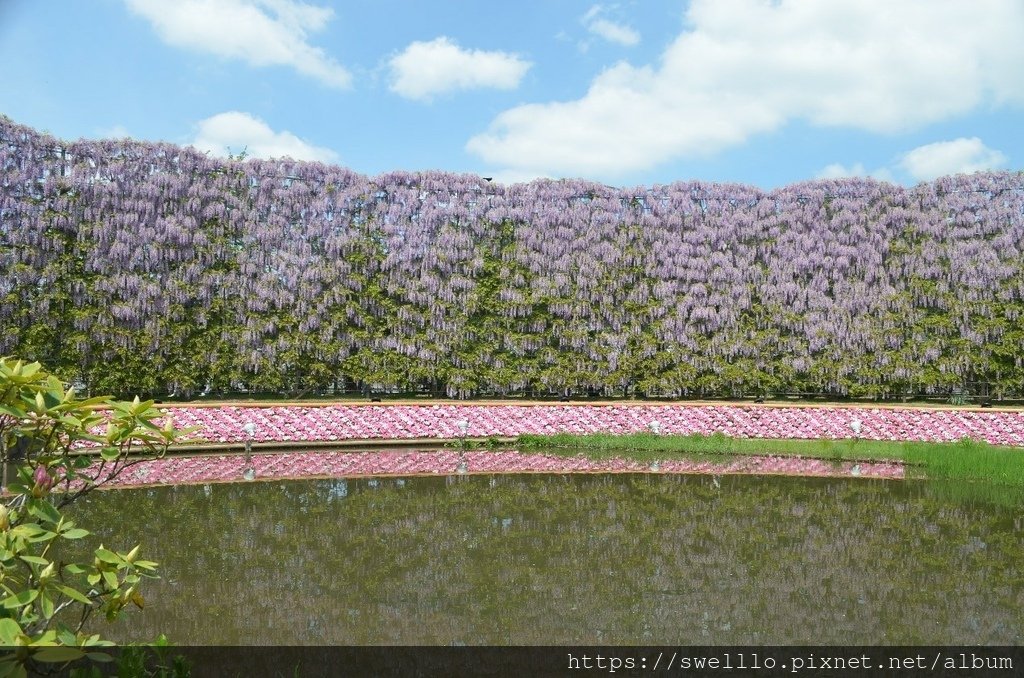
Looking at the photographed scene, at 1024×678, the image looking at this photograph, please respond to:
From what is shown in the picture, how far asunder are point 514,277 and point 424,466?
7136mm

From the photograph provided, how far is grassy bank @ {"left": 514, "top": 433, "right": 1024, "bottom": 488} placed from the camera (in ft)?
34.0

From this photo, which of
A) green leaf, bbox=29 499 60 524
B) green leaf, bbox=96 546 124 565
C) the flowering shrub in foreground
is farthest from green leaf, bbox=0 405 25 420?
green leaf, bbox=96 546 124 565

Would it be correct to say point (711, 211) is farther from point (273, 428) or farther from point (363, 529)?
point (363, 529)

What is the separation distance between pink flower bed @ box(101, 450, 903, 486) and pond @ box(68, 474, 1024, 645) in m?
1.17

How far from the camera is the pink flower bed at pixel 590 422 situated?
13742 mm

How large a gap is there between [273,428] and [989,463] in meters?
11.6

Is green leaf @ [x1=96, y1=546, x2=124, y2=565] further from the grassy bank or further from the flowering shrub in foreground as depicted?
the grassy bank

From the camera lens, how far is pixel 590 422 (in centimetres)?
1477

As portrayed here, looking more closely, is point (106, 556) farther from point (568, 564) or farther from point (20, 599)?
point (568, 564)

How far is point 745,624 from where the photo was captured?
465cm

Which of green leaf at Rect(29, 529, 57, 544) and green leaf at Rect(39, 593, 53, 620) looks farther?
green leaf at Rect(29, 529, 57, 544)

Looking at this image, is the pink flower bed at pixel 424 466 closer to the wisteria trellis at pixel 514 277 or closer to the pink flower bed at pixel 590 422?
the pink flower bed at pixel 590 422
